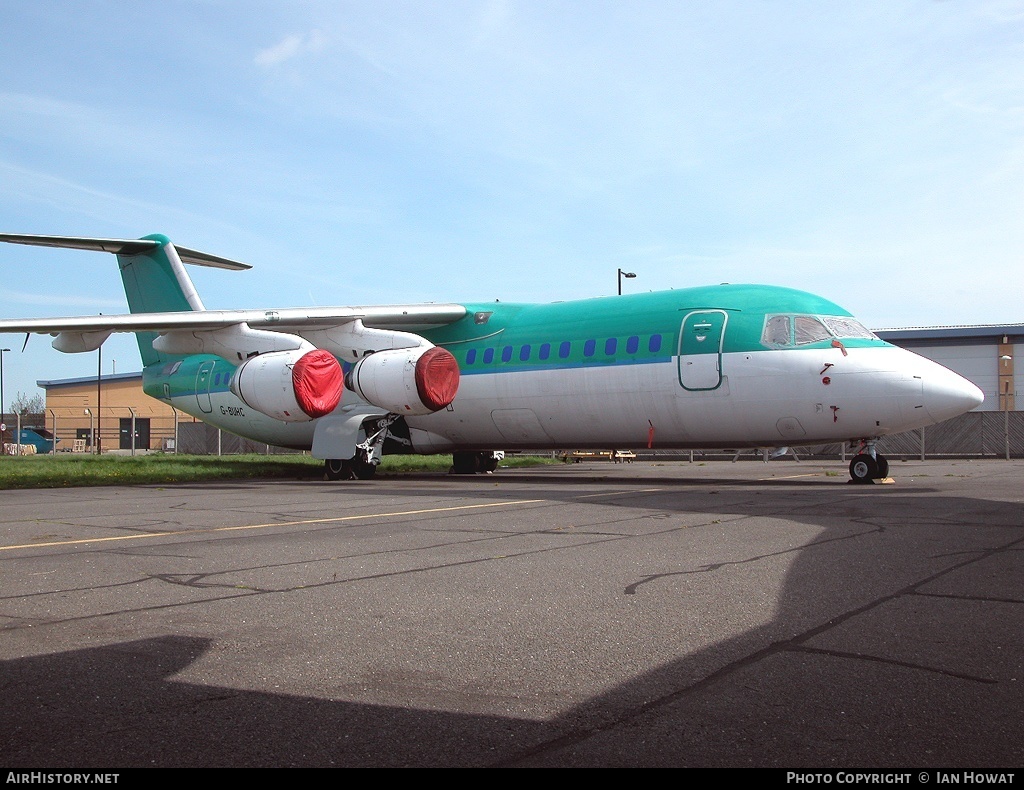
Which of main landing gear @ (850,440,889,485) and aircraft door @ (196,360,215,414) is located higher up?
aircraft door @ (196,360,215,414)

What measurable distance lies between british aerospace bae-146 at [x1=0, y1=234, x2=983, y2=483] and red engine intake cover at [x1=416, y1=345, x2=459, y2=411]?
3 centimetres

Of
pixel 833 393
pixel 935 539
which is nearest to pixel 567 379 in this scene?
pixel 833 393

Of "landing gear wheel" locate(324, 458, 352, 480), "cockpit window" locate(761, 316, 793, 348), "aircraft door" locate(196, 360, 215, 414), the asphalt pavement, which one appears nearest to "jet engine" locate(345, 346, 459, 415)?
"landing gear wheel" locate(324, 458, 352, 480)

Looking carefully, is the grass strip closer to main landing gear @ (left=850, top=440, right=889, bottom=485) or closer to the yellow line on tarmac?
the yellow line on tarmac

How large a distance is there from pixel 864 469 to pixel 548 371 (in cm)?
581

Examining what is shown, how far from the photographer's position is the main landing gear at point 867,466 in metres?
15.5

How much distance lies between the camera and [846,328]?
15398 mm

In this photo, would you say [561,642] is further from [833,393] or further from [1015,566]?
[833,393]

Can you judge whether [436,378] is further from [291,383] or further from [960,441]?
[960,441]

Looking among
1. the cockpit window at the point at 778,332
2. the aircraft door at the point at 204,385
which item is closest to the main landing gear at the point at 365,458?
the aircraft door at the point at 204,385

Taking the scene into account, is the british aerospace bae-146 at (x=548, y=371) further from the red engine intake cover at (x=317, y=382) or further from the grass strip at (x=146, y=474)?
the grass strip at (x=146, y=474)

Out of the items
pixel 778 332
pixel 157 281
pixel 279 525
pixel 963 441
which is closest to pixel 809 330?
pixel 778 332

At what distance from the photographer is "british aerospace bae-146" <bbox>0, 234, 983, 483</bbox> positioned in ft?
→ 49.0

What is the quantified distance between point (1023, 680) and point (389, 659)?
104 inches
